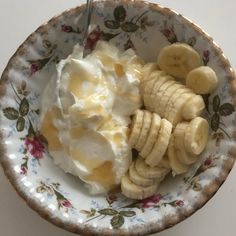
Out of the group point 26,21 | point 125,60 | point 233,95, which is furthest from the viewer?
point 26,21

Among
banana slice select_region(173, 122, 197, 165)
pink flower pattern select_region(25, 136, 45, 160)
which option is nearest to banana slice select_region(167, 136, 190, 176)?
banana slice select_region(173, 122, 197, 165)

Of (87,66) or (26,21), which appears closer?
(87,66)

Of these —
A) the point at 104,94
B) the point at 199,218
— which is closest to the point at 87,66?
the point at 104,94

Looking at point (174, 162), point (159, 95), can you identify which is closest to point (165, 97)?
point (159, 95)

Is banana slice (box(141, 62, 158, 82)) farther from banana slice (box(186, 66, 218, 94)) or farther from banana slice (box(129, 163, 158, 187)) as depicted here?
banana slice (box(129, 163, 158, 187))

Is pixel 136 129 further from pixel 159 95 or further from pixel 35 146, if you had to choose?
pixel 35 146

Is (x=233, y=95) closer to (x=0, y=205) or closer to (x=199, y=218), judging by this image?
(x=199, y=218)
